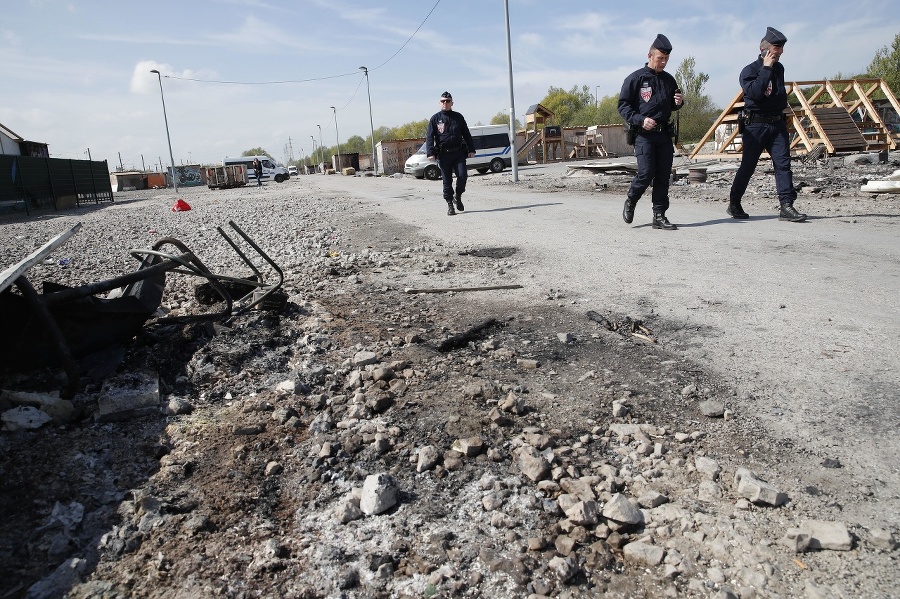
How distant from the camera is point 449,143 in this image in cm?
957

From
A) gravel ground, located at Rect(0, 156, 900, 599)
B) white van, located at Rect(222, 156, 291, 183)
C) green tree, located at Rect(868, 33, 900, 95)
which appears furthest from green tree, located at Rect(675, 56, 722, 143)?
gravel ground, located at Rect(0, 156, 900, 599)

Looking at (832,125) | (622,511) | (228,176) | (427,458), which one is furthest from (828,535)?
(228,176)

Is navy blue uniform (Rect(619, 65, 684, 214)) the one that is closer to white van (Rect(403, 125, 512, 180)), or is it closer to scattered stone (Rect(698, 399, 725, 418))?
scattered stone (Rect(698, 399, 725, 418))

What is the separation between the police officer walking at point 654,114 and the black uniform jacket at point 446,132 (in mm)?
3423

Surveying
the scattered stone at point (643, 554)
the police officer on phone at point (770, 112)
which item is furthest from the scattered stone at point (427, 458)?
the police officer on phone at point (770, 112)

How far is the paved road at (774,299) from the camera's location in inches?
88.6

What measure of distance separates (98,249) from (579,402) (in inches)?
372

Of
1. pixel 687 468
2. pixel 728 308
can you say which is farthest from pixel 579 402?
pixel 728 308

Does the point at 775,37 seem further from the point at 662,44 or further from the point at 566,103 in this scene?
the point at 566,103

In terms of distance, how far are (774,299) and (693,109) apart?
59.1m

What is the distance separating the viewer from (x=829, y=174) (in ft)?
42.9

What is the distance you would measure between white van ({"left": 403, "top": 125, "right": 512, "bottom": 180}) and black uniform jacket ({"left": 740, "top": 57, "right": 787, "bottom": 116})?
2241cm

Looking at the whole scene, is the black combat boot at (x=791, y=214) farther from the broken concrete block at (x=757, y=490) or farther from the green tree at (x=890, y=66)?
the green tree at (x=890, y=66)

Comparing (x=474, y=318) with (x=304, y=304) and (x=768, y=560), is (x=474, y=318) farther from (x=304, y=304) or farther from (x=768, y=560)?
(x=768, y=560)
